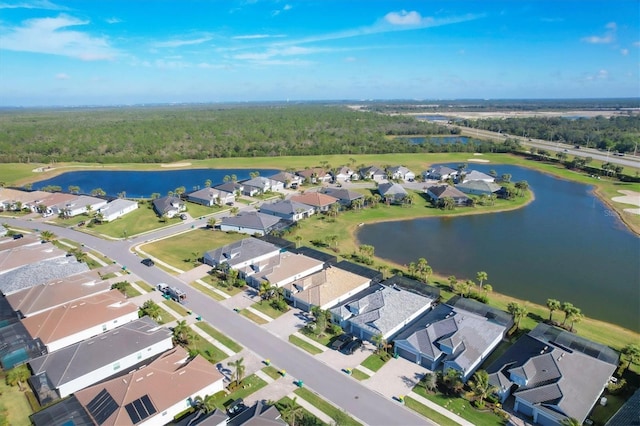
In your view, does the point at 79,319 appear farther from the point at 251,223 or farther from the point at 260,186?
the point at 260,186

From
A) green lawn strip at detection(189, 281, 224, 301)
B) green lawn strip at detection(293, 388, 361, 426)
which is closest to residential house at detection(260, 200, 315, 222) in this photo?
green lawn strip at detection(189, 281, 224, 301)

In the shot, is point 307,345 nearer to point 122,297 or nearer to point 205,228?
point 122,297

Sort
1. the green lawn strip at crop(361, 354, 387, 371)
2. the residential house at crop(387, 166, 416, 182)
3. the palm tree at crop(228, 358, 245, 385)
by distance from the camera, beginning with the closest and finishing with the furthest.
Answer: the palm tree at crop(228, 358, 245, 385) → the green lawn strip at crop(361, 354, 387, 371) → the residential house at crop(387, 166, 416, 182)

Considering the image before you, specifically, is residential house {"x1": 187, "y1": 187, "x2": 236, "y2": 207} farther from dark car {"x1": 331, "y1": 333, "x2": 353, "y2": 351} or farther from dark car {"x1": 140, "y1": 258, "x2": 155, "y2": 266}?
dark car {"x1": 331, "y1": 333, "x2": 353, "y2": 351}

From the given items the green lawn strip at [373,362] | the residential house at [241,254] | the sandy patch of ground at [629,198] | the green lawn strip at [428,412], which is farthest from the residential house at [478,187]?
the green lawn strip at [428,412]

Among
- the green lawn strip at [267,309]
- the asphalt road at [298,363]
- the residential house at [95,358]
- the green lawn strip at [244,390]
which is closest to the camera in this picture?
the asphalt road at [298,363]

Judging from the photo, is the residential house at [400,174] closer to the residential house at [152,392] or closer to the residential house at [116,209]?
the residential house at [116,209]
